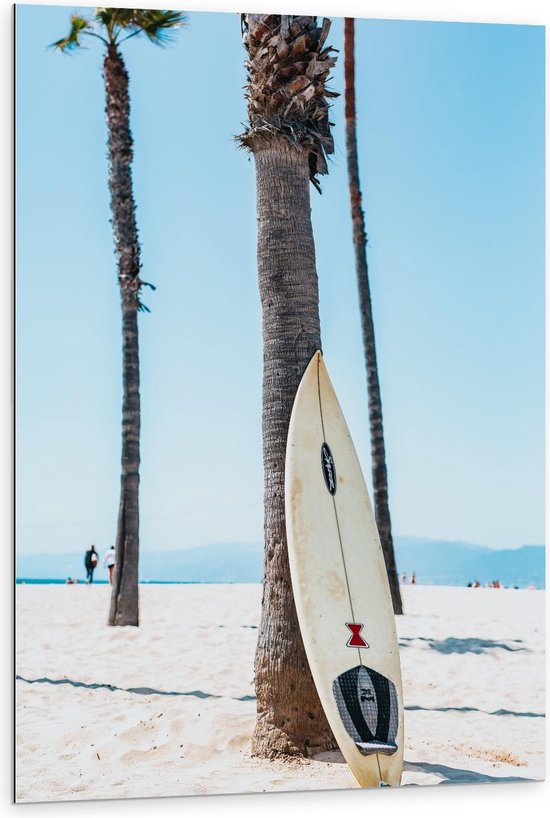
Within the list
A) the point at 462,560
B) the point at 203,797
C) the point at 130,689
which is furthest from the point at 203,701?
the point at 462,560

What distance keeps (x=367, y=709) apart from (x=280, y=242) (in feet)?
6.28

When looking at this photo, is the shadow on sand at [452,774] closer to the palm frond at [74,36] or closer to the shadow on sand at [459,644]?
the shadow on sand at [459,644]

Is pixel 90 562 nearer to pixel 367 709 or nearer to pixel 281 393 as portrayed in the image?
pixel 281 393

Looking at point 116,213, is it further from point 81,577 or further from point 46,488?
point 46,488

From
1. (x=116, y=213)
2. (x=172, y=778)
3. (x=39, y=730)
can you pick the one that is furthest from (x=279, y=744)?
(x=116, y=213)

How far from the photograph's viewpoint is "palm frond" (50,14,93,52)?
4879 mm

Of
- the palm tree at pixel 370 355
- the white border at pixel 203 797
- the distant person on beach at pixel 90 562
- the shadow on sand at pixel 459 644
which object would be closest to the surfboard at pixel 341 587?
the white border at pixel 203 797

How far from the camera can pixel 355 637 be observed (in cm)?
389

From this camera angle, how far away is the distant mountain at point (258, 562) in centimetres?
719

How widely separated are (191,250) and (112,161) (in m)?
1.90

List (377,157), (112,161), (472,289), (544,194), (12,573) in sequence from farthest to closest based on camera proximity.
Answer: (112,161) < (377,157) < (472,289) < (544,194) < (12,573)

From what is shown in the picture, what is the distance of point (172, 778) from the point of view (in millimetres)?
3990

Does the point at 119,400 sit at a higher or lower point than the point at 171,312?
lower

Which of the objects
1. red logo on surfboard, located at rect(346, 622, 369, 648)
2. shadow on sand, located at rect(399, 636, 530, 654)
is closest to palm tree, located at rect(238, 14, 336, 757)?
red logo on surfboard, located at rect(346, 622, 369, 648)
